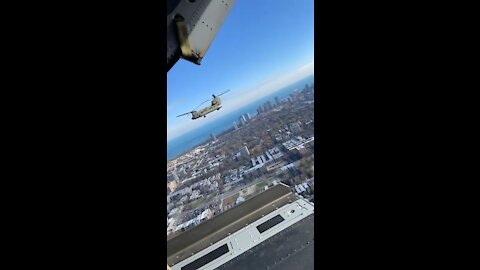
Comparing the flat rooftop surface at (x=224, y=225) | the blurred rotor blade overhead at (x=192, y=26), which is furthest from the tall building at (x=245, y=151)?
the blurred rotor blade overhead at (x=192, y=26)

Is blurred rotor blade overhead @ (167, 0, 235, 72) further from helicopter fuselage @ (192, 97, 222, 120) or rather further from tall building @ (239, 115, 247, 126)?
tall building @ (239, 115, 247, 126)

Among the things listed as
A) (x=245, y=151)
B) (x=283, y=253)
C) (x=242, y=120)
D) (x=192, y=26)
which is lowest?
(x=245, y=151)

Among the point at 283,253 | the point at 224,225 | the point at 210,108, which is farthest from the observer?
the point at 210,108

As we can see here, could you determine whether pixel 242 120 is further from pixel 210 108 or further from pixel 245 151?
pixel 210 108

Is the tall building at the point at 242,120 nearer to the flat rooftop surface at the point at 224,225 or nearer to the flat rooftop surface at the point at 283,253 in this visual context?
the flat rooftop surface at the point at 224,225

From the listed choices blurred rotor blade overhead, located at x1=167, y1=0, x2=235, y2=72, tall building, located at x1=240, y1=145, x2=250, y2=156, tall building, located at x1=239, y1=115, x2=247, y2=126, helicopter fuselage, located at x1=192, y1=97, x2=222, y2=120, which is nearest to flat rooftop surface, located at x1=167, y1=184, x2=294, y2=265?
helicopter fuselage, located at x1=192, y1=97, x2=222, y2=120

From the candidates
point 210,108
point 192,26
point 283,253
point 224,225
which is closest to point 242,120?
point 210,108
